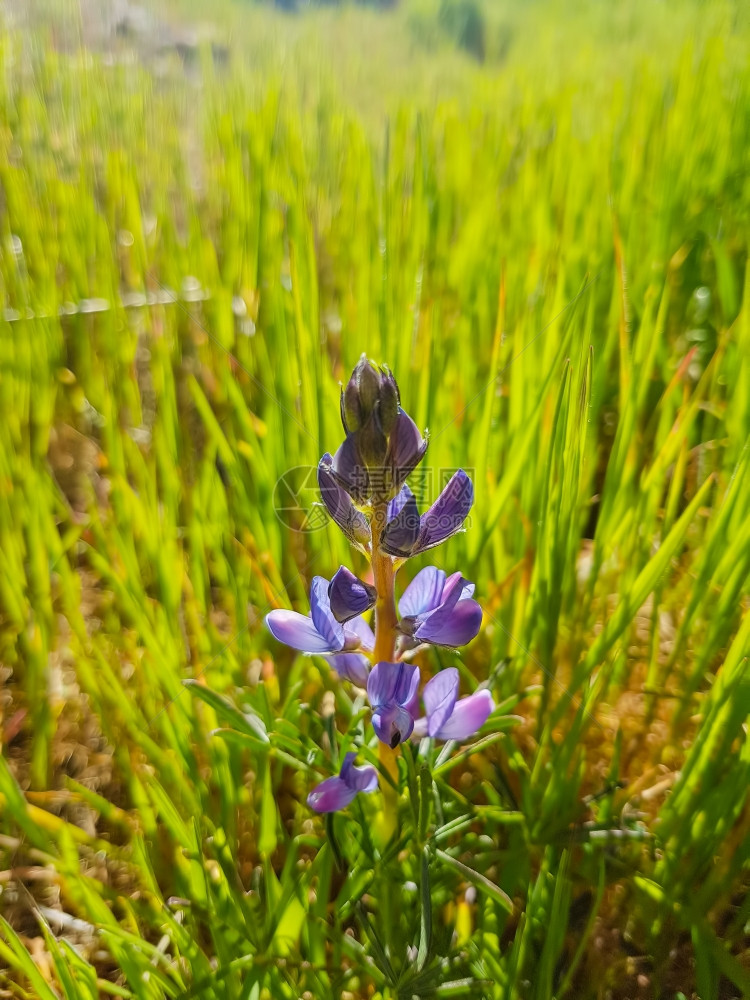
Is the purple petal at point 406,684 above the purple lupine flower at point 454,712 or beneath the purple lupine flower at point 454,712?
above

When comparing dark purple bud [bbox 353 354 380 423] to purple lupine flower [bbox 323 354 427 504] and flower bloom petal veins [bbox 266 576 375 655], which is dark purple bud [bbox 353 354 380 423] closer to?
purple lupine flower [bbox 323 354 427 504]

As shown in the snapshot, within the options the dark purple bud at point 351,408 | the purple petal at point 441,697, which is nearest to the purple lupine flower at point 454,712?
the purple petal at point 441,697

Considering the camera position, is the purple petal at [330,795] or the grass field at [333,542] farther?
the grass field at [333,542]

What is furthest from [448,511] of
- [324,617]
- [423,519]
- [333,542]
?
[333,542]

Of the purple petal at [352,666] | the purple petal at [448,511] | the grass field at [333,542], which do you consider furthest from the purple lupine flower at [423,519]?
the grass field at [333,542]

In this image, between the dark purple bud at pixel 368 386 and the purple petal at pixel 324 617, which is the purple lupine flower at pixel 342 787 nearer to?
the purple petal at pixel 324 617
